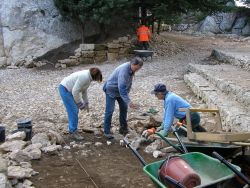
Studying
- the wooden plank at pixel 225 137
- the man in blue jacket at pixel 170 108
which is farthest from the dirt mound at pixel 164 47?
the wooden plank at pixel 225 137

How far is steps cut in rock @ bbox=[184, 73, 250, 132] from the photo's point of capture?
7879 millimetres

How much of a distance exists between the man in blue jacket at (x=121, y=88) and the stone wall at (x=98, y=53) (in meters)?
10.9

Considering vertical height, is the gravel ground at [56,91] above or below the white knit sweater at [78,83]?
below

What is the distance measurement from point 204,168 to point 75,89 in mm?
3324

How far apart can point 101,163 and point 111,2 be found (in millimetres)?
11403

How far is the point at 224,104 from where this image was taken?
9438 millimetres

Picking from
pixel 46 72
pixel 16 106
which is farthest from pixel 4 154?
pixel 46 72

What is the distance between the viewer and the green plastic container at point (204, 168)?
16.1 feet

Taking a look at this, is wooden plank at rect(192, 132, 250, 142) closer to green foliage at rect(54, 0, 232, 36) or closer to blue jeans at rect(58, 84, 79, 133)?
blue jeans at rect(58, 84, 79, 133)

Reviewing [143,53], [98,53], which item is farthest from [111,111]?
[98,53]

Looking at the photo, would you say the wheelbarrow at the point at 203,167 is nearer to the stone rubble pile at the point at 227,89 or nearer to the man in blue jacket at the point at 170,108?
the man in blue jacket at the point at 170,108

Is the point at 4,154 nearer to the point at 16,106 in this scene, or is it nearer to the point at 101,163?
the point at 101,163

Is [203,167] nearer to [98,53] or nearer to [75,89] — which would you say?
[75,89]

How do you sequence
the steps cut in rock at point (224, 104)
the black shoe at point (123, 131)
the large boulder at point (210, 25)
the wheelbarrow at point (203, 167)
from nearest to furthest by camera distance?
the wheelbarrow at point (203, 167) → the steps cut in rock at point (224, 104) → the black shoe at point (123, 131) → the large boulder at point (210, 25)
